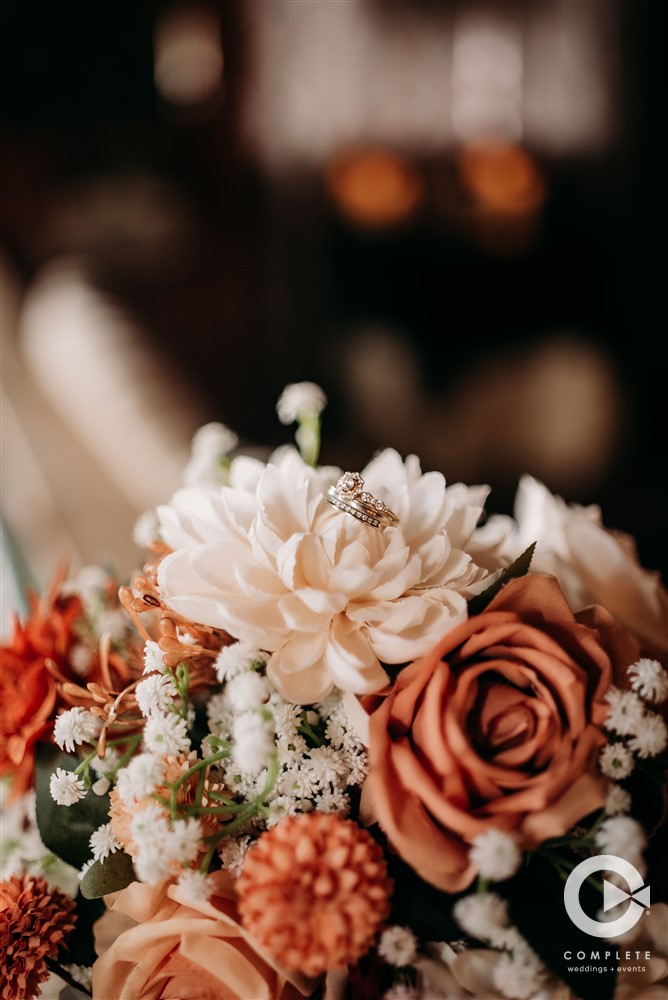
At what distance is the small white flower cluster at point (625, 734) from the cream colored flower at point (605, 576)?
112mm

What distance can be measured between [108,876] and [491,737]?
0.22m

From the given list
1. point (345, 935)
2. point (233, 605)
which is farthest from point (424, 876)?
point (233, 605)

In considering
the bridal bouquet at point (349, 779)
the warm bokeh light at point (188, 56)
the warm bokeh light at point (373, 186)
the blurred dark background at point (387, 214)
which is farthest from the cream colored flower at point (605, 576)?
the warm bokeh light at point (188, 56)

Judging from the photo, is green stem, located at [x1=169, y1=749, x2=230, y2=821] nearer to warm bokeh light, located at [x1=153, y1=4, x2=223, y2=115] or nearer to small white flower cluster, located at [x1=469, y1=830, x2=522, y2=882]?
small white flower cluster, located at [x1=469, y1=830, x2=522, y2=882]

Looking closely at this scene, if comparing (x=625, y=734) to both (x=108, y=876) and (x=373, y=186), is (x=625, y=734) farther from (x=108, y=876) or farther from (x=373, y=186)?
(x=373, y=186)

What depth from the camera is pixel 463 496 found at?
1.47ft

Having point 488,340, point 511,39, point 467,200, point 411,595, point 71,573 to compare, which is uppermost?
point 511,39

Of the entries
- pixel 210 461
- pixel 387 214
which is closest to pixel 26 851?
pixel 210 461

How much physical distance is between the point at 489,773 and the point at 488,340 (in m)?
1.24

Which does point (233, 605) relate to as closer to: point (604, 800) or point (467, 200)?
point (604, 800)

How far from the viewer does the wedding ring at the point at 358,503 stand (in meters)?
0.39

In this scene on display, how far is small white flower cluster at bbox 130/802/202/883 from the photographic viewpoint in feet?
1.10

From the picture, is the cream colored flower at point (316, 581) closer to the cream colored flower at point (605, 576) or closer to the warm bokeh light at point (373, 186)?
the cream colored flower at point (605, 576)

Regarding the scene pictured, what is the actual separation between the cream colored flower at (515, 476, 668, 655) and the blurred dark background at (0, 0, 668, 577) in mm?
834
